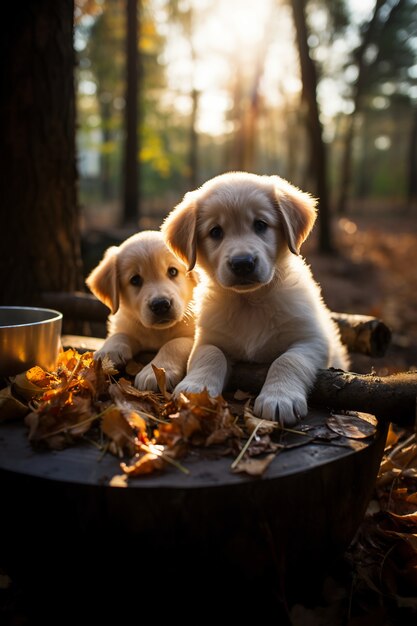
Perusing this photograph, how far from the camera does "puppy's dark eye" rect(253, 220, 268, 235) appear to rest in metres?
2.61

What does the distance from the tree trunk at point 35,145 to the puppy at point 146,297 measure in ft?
3.10

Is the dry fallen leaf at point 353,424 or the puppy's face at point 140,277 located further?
the puppy's face at point 140,277

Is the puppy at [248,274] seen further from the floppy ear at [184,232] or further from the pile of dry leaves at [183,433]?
the pile of dry leaves at [183,433]

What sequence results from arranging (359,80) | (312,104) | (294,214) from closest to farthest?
(294,214) → (312,104) → (359,80)

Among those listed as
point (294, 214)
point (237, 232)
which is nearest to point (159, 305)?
point (237, 232)

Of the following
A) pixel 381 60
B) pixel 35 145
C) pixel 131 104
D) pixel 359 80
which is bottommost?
pixel 35 145

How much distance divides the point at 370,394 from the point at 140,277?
5.07 ft

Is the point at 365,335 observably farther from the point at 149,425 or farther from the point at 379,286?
the point at 379,286

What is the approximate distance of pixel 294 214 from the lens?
2.65 m

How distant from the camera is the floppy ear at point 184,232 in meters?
2.68

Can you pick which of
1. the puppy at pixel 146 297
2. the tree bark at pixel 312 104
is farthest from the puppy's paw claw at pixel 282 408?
the tree bark at pixel 312 104

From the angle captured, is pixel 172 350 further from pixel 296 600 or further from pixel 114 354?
pixel 296 600

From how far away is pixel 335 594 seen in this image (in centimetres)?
209

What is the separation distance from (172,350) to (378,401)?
115 centimetres
